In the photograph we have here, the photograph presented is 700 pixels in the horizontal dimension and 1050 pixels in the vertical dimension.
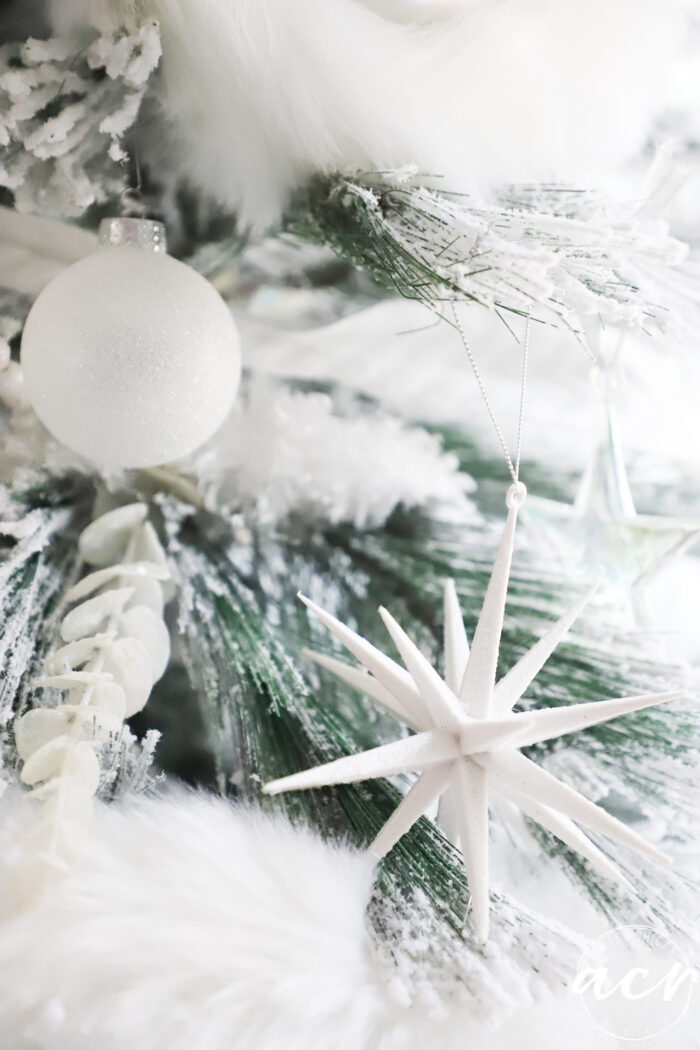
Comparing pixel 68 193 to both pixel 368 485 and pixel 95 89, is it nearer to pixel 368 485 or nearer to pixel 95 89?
pixel 95 89

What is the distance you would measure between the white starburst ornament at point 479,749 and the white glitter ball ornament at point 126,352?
0.44ft

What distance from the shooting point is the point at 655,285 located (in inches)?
15.7

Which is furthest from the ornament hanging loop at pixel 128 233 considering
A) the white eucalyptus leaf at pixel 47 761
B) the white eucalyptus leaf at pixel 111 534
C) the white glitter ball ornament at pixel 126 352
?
the white eucalyptus leaf at pixel 47 761

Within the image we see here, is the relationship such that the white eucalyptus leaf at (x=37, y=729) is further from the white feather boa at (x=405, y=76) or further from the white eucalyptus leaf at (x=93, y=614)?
the white feather boa at (x=405, y=76)

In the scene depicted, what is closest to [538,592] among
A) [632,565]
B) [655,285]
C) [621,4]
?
[632,565]

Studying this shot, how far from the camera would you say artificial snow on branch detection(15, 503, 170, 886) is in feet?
1.22

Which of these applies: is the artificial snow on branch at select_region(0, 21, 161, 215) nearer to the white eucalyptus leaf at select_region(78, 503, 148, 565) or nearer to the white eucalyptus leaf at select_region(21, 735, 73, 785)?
the white eucalyptus leaf at select_region(78, 503, 148, 565)

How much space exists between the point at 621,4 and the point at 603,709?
34cm

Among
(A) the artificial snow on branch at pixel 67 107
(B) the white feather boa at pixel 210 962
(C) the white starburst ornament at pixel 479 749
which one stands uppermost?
(A) the artificial snow on branch at pixel 67 107

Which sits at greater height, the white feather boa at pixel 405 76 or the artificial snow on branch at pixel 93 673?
the white feather boa at pixel 405 76

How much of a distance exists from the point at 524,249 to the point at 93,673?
285 millimetres

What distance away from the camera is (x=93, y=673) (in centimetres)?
41

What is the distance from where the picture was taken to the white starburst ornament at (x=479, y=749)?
0.34 metres

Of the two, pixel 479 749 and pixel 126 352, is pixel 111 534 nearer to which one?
pixel 126 352
